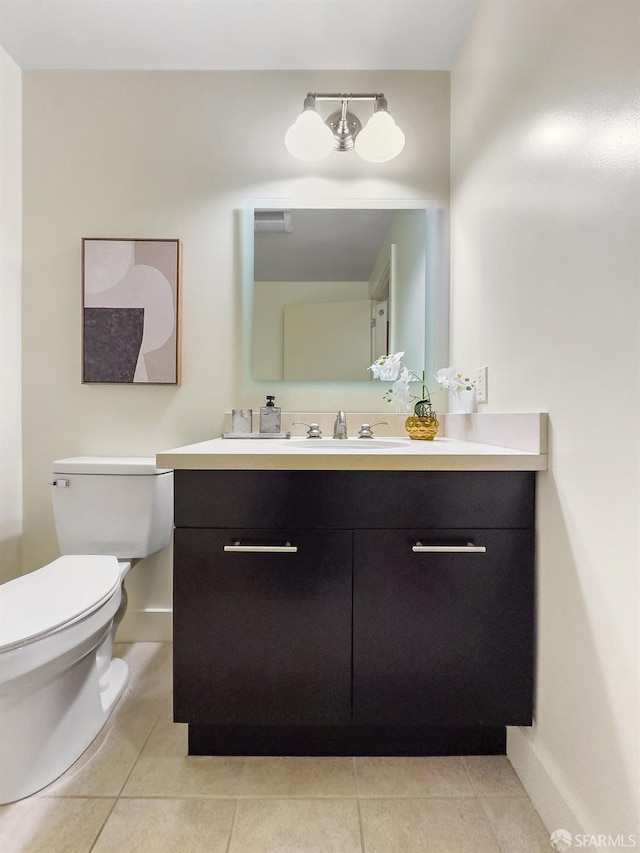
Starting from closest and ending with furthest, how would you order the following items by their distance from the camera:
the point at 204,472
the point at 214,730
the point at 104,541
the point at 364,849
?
the point at 364,849, the point at 204,472, the point at 214,730, the point at 104,541

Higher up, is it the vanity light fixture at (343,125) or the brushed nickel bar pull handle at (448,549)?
the vanity light fixture at (343,125)

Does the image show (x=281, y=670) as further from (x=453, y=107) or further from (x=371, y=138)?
(x=453, y=107)

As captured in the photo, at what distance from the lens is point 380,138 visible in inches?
64.0

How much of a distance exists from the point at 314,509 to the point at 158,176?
1539 millimetres

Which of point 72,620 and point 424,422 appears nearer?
point 72,620

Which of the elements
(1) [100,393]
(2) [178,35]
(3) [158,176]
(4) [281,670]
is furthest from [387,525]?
(2) [178,35]

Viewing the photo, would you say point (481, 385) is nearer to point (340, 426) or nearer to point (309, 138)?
point (340, 426)

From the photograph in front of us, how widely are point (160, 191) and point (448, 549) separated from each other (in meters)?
1.72

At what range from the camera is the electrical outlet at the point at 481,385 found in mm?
1402

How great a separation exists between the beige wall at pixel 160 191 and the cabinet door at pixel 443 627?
1.02 meters

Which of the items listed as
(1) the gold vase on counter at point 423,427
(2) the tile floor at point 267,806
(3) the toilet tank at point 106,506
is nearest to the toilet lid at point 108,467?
(3) the toilet tank at point 106,506

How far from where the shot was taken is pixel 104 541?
1561mm

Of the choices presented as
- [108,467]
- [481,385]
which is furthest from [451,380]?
[108,467]

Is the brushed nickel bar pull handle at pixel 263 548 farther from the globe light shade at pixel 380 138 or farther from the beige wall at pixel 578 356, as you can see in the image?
the globe light shade at pixel 380 138
